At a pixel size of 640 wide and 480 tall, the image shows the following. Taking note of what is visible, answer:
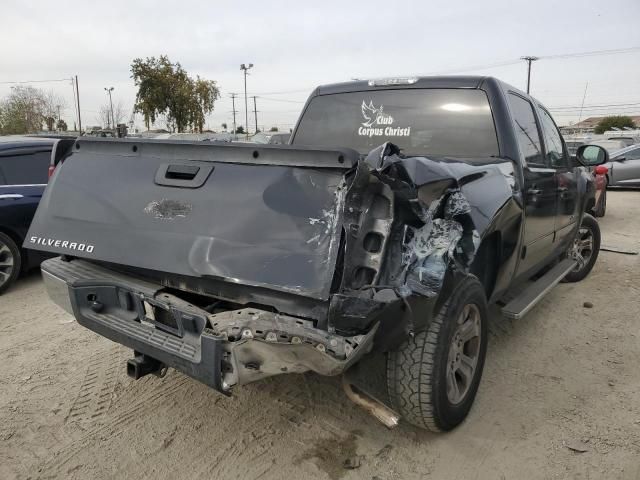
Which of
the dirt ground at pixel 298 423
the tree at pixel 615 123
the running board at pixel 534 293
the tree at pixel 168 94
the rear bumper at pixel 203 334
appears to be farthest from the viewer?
the tree at pixel 615 123

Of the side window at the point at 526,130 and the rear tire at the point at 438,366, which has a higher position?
the side window at the point at 526,130

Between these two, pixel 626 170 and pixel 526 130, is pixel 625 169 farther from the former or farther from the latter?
pixel 526 130

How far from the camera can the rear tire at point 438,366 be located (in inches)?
98.2

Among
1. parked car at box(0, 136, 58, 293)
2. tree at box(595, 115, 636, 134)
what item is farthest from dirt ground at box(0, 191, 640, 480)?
tree at box(595, 115, 636, 134)

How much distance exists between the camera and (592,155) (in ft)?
16.3

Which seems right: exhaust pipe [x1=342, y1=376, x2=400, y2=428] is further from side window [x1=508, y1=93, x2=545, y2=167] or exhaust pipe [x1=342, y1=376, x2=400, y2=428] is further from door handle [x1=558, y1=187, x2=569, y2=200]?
door handle [x1=558, y1=187, x2=569, y2=200]

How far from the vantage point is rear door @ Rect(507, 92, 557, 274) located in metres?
3.60

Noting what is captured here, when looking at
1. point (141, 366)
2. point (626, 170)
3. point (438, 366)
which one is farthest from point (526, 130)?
point (626, 170)

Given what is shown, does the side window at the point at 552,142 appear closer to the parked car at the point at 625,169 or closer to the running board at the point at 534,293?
the running board at the point at 534,293

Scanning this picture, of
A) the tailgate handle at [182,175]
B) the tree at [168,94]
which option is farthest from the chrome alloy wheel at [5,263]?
the tree at [168,94]

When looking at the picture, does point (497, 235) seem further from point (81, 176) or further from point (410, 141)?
point (81, 176)

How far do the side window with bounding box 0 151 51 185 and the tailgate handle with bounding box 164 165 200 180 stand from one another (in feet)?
13.2

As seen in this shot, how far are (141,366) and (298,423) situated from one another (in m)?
0.94

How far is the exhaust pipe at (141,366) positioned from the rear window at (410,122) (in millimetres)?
2170
